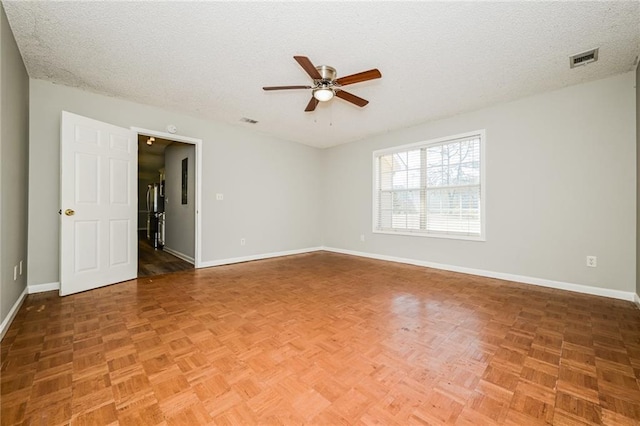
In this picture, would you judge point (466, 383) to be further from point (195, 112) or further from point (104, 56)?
point (195, 112)

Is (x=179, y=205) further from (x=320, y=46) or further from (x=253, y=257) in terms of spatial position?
(x=320, y=46)

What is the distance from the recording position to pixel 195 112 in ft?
13.4

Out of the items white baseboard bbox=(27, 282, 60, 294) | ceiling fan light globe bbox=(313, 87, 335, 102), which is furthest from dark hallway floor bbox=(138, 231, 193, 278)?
ceiling fan light globe bbox=(313, 87, 335, 102)

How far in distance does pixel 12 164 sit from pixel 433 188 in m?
5.17

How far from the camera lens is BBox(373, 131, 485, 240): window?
13.0 ft

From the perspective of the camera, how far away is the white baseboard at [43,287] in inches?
117

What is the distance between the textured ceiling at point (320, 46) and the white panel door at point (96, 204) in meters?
0.66

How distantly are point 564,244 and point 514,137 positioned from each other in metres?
1.51

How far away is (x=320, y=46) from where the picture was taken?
237cm

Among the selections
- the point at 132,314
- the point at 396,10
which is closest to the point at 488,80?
the point at 396,10

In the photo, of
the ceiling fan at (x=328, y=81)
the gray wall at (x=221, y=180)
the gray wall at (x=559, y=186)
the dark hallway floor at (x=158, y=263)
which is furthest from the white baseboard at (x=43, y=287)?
the gray wall at (x=559, y=186)

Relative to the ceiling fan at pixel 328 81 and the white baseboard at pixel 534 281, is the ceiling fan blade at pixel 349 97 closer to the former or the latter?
the ceiling fan at pixel 328 81

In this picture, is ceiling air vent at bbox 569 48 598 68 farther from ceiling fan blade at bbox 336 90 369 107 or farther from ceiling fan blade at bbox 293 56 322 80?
ceiling fan blade at bbox 293 56 322 80

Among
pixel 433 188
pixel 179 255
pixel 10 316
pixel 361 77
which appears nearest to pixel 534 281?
pixel 433 188
